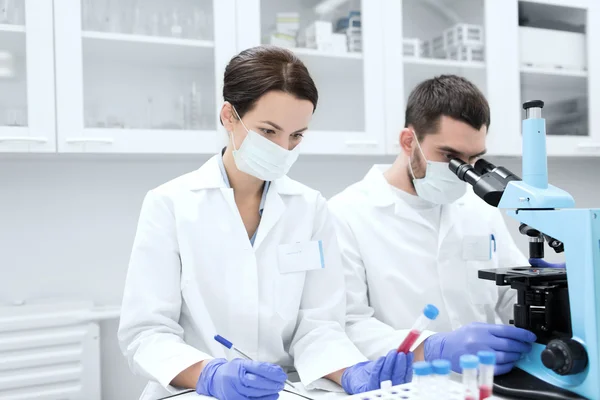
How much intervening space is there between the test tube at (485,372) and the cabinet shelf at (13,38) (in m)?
1.61

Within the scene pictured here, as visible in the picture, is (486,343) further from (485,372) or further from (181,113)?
(181,113)

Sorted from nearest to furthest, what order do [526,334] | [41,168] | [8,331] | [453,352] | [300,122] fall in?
[526,334], [453,352], [300,122], [8,331], [41,168]

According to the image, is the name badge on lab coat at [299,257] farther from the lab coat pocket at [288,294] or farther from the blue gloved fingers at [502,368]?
the blue gloved fingers at [502,368]

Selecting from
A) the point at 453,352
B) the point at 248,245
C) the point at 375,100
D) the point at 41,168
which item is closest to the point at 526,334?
the point at 453,352

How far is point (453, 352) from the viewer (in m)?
1.14

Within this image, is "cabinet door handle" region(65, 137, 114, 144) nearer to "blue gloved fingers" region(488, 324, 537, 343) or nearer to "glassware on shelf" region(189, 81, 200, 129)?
"glassware on shelf" region(189, 81, 200, 129)

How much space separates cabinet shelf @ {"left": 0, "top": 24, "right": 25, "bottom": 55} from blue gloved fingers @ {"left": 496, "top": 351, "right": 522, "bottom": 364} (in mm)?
1595

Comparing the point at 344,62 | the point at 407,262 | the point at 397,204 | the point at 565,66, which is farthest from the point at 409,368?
the point at 565,66

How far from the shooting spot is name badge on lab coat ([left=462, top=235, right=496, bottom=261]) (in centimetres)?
162

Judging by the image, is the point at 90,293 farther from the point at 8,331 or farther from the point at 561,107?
the point at 561,107

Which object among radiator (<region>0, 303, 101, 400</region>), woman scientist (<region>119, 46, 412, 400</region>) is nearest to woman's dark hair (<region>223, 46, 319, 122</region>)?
woman scientist (<region>119, 46, 412, 400</region>)

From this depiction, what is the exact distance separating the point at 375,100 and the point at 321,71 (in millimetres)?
244

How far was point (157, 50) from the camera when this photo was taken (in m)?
1.97

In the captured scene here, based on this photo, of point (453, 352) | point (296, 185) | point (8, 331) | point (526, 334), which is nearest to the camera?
point (526, 334)
